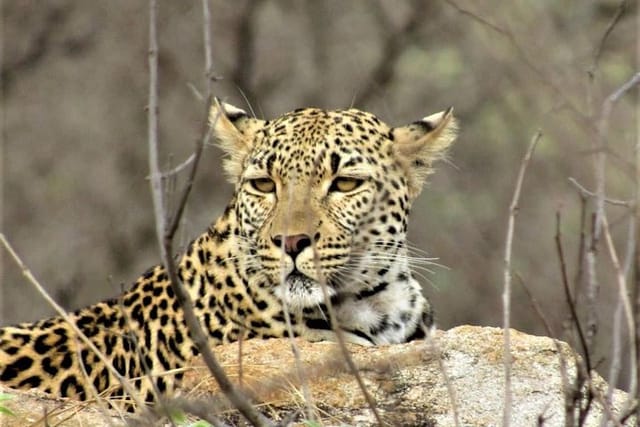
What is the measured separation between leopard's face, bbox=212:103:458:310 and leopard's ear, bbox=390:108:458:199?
13 millimetres

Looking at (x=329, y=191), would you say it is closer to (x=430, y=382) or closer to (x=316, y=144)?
(x=316, y=144)

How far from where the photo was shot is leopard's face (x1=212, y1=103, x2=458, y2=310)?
8477 millimetres

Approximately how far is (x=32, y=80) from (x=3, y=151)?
1075mm

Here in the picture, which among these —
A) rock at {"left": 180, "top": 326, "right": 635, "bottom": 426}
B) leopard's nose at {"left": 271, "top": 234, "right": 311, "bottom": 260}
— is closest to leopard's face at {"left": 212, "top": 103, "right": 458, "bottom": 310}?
leopard's nose at {"left": 271, "top": 234, "right": 311, "bottom": 260}

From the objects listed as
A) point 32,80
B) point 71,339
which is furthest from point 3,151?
point 71,339

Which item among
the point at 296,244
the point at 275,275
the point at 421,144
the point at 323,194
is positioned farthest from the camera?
the point at 421,144

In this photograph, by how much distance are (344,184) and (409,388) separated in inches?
88.2

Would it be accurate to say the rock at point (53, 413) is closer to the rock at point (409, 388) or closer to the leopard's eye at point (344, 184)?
the rock at point (409, 388)

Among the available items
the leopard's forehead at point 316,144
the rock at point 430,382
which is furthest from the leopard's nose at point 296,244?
the rock at point 430,382

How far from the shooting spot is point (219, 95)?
18.7m

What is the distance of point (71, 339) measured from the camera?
8828 mm

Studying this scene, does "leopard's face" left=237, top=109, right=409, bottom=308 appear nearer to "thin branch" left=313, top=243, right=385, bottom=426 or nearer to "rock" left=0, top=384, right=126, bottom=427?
"rock" left=0, top=384, right=126, bottom=427

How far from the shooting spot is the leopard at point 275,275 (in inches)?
336

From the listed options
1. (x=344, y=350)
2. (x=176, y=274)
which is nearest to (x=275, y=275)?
(x=176, y=274)
